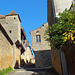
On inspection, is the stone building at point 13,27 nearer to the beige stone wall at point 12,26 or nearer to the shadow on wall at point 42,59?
the beige stone wall at point 12,26

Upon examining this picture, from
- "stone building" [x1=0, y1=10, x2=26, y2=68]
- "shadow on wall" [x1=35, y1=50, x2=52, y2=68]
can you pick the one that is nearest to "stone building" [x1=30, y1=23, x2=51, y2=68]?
"shadow on wall" [x1=35, y1=50, x2=52, y2=68]

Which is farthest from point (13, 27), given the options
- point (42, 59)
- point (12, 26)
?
point (42, 59)

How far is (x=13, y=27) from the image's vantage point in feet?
61.3

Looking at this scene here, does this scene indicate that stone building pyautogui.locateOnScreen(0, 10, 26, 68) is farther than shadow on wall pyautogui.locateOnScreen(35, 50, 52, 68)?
Yes

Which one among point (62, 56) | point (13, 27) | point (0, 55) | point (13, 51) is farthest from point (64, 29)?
point (13, 27)

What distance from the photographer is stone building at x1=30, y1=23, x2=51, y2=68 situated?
1762 centimetres

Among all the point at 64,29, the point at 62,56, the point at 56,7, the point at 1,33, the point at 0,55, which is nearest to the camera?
the point at 64,29

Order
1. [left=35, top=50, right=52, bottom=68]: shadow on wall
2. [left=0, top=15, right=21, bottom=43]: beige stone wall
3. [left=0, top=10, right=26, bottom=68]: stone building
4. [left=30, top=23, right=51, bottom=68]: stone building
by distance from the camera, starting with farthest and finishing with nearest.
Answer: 1. [left=0, top=15, right=21, bottom=43]: beige stone wall
2. [left=0, top=10, right=26, bottom=68]: stone building
3. [left=30, top=23, right=51, bottom=68]: stone building
4. [left=35, top=50, right=52, bottom=68]: shadow on wall

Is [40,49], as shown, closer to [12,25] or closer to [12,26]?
[12,26]

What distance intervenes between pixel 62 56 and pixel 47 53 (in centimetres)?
1152

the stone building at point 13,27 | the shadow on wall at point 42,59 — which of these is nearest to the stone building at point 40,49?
the shadow on wall at point 42,59

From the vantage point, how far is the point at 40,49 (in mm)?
18484

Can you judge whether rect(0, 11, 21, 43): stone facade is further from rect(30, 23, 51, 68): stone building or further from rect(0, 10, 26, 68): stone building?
rect(30, 23, 51, 68): stone building

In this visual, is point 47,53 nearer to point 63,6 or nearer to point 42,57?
point 42,57
